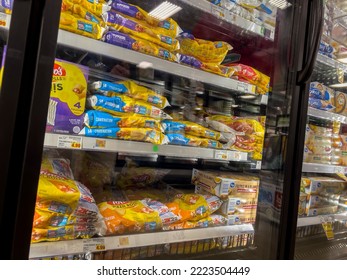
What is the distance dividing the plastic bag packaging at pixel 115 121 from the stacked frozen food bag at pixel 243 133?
0.35 m

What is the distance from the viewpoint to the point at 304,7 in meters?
1.21

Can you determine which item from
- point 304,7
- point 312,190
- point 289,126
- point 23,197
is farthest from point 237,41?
point 23,197

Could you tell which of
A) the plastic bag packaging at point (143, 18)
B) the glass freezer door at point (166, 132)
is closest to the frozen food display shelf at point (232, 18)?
the glass freezer door at point (166, 132)

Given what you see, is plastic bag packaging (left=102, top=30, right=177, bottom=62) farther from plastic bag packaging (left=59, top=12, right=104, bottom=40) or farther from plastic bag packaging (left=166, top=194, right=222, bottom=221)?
plastic bag packaging (left=166, top=194, right=222, bottom=221)

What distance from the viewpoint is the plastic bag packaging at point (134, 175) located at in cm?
135

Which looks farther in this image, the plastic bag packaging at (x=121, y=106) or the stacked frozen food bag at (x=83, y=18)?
the plastic bag packaging at (x=121, y=106)

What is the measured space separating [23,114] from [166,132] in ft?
1.79

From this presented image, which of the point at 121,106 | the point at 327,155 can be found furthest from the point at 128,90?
the point at 327,155

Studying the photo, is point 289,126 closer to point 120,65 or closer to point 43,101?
point 120,65

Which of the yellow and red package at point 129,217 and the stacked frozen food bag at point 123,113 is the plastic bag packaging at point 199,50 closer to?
the stacked frozen food bag at point 123,113

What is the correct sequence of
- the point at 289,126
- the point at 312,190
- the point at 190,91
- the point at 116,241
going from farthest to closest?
the point at 312,190 → the point at 190,91 → the point at 289,126 → the point at 116,241

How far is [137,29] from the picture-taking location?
1062mm

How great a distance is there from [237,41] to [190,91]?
0.36m
